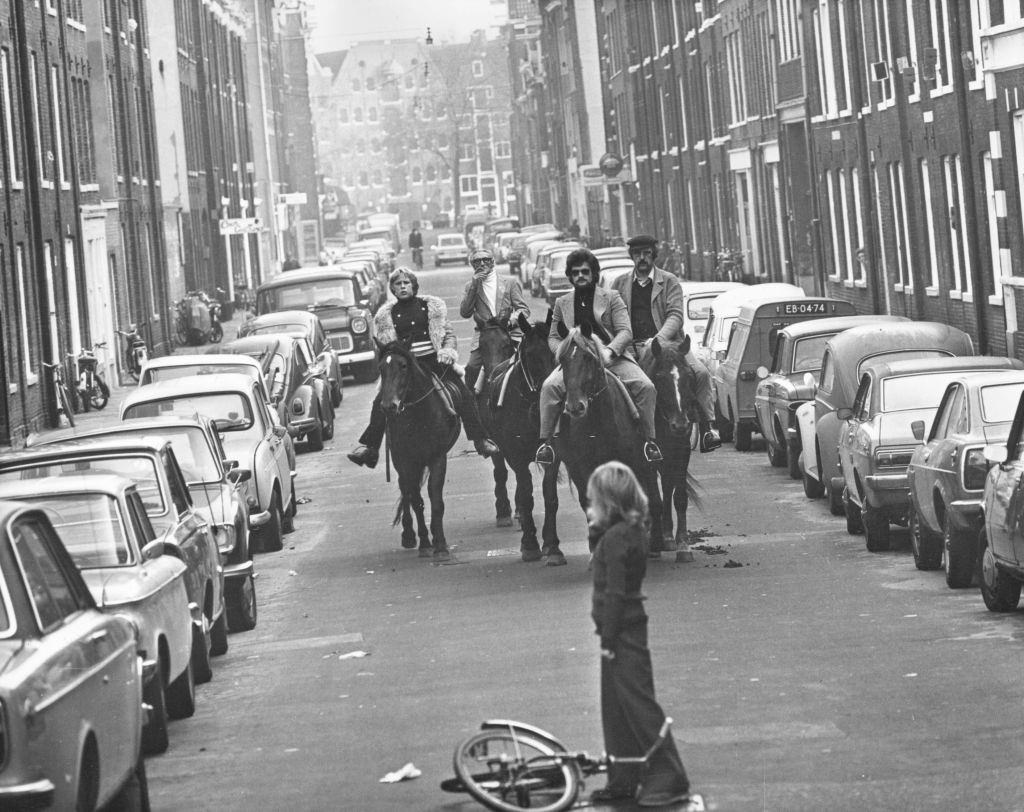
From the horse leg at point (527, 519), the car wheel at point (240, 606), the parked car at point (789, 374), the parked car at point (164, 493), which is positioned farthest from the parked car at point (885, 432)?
the parked car at point (164, 493)

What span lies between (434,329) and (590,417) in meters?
2.49

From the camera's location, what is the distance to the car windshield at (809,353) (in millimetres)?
23234

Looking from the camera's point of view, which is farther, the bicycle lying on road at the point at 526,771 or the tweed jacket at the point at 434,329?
the tweed jacket at the point at 434,329

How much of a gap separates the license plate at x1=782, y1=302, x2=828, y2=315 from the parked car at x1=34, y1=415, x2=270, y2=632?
411 inches

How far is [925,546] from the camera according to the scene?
1551cm

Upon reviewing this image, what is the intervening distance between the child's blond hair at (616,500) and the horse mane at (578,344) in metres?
6.75

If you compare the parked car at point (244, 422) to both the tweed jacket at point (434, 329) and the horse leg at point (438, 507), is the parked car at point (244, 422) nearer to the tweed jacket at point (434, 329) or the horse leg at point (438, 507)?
the horse leg at point (438, 507)

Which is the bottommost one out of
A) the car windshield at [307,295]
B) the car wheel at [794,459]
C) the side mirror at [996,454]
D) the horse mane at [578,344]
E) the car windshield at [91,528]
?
the car wheel at [794,459]

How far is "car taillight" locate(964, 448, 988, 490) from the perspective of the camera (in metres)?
14.2

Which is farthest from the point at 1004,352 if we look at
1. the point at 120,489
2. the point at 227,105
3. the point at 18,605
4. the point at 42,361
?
the point at 227,105

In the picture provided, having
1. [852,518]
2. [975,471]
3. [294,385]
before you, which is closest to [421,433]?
[852,518]

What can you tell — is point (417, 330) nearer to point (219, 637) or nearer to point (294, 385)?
point (219, 637)

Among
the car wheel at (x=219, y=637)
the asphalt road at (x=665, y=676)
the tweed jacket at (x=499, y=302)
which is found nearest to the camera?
the asphalt road at (x=665, y=676)

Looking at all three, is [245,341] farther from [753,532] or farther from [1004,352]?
[753,532]
